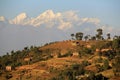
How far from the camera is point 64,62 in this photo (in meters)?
127

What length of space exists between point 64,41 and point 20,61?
38135 millimetres

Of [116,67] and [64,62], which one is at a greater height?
[64,62]

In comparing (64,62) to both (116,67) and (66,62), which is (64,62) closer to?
(66,62)

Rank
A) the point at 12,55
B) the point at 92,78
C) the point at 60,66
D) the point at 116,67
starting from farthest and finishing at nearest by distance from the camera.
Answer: the point at 12,55
the point at 60,66
the point at 116,67
the point at 92,78

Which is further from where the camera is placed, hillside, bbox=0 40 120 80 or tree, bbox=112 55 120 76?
hillside, bbox=0 40 120 80

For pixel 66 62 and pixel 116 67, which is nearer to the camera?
pixel 116 67

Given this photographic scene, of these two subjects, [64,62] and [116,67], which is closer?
[116,67]

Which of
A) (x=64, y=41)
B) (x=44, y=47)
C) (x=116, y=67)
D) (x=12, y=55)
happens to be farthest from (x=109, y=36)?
(x=116, y=67)

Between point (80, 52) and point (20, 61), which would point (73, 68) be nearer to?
point (80, 52)

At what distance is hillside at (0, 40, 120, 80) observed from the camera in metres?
104

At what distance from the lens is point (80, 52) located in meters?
139

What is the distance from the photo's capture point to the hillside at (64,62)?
10412 centimetres

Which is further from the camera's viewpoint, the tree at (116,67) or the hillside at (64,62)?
the hillside at (64,62)

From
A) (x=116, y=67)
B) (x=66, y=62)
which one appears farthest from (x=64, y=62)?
(x=116, y=67)
